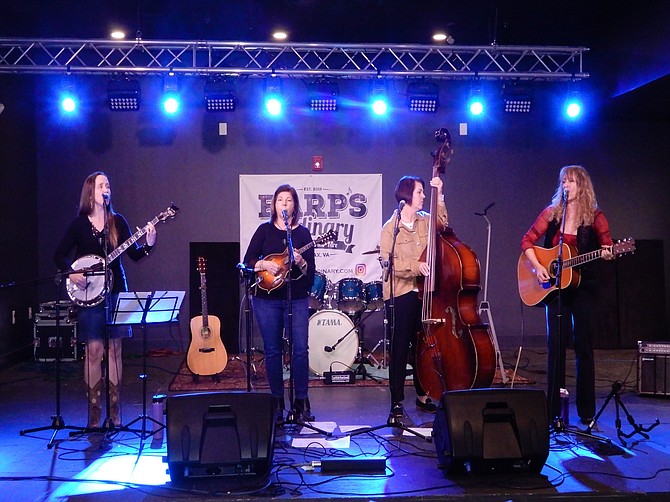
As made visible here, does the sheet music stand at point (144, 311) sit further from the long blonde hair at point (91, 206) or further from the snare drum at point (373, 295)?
the snare drum at point (373, 295)

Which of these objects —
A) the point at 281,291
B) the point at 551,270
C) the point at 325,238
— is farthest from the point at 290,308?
the point at 551,270

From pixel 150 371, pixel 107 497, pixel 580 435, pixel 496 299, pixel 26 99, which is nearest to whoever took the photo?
pixel 107 497

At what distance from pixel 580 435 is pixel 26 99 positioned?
8.16 m

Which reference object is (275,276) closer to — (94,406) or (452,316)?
(452,316)

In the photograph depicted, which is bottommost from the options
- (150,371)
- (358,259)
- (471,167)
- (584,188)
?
(150,371)

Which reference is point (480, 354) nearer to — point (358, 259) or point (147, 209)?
point (358, 259)

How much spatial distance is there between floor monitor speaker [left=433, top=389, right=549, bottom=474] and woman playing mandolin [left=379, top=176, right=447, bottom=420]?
1.49m

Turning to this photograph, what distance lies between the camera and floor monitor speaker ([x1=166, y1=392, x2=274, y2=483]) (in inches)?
156

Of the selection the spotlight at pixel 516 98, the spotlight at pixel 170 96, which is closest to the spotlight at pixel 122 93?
the spotlight at pixel 170 96

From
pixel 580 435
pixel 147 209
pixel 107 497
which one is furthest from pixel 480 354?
pixel 147 209

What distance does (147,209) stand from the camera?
9758 mm

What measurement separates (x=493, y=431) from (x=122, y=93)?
6.41 metres

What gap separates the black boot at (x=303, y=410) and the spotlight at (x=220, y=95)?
445 centimetres

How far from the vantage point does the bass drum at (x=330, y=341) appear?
7.57 meters
